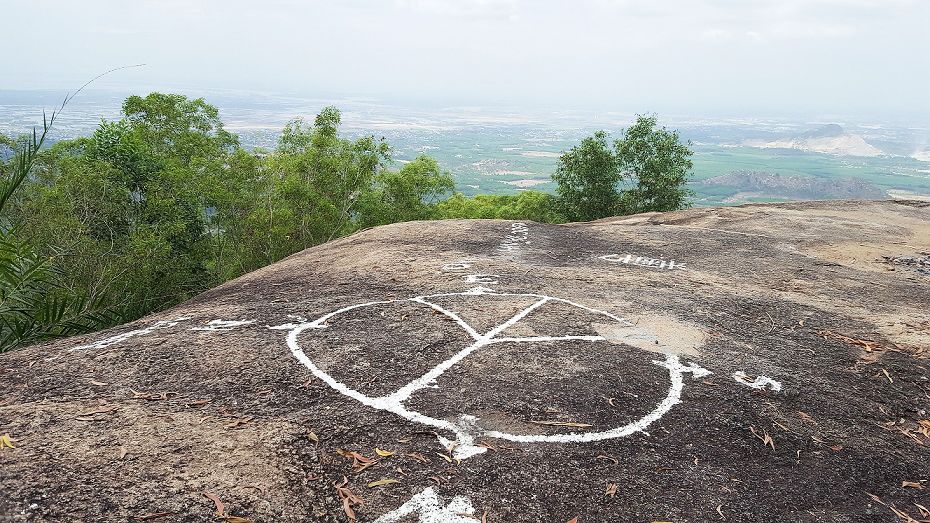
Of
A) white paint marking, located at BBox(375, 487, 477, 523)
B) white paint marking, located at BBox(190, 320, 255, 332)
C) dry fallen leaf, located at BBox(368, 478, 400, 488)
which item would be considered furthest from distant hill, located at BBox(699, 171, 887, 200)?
dry fallen leaf, located at BBox(368, 478, 400, 488)

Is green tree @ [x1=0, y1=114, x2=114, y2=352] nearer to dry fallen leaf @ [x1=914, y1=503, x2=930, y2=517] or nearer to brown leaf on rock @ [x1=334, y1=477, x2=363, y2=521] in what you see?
brown leaf on rock @ [x1=334, y1=477, x2=363, y2=521]

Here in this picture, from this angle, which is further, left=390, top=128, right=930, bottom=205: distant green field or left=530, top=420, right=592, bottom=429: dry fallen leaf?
left=390, top=128, right=930, bottom=205: distant green field

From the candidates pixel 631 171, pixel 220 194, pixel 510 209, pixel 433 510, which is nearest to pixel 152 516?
pixel 433 510

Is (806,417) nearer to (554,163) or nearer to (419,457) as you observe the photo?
(419,457)

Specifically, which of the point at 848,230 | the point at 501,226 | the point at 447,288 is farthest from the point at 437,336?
the point at 848,230

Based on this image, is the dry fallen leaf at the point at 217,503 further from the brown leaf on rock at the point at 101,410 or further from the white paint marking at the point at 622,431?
the white paint marking at the point at 622,431

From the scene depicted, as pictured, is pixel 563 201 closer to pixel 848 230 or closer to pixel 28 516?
pixel 848 230
